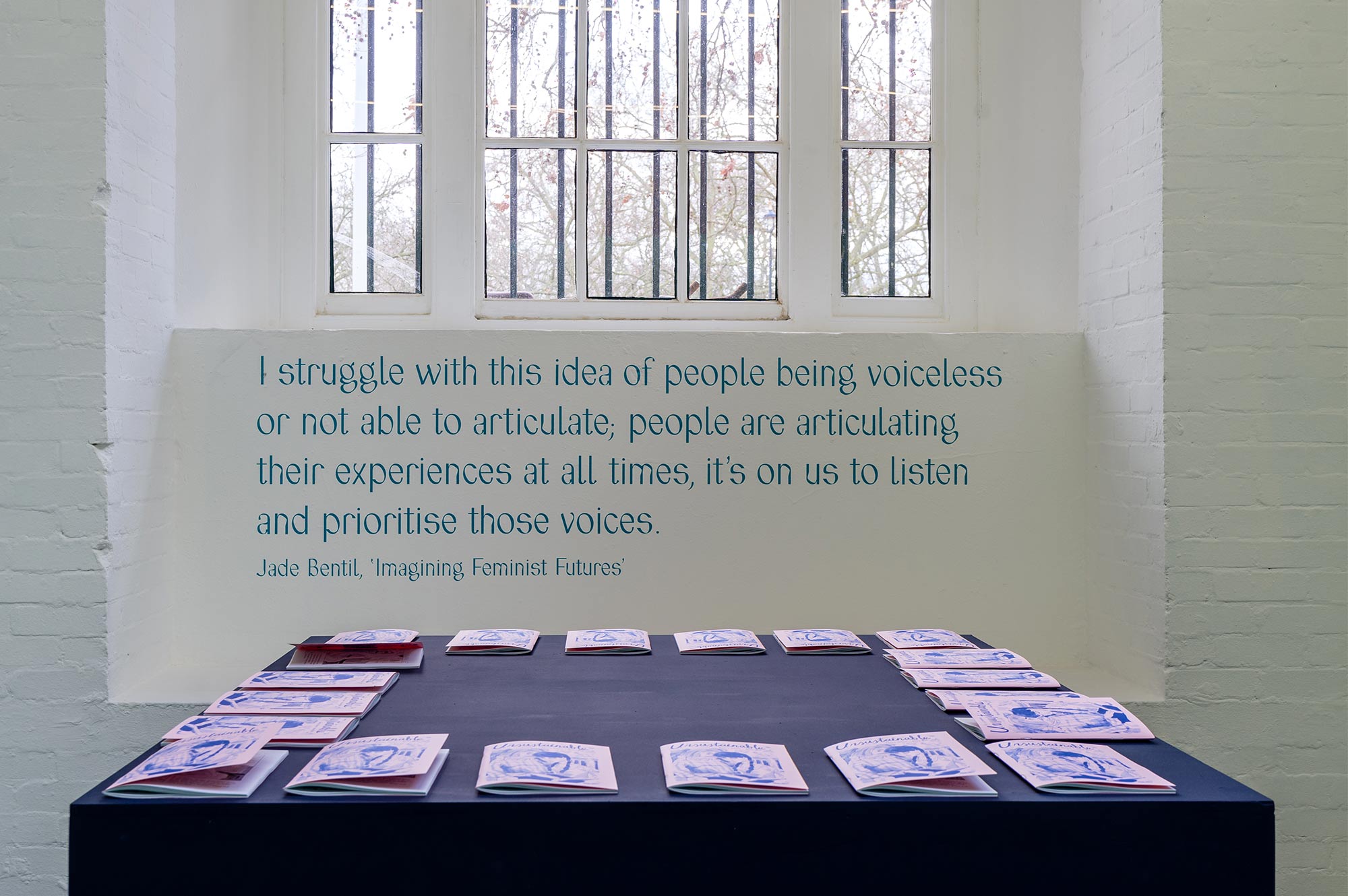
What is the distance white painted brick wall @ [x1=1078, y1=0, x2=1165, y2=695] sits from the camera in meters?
2.64

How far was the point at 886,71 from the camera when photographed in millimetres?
3244

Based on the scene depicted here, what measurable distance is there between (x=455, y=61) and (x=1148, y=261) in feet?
6.97

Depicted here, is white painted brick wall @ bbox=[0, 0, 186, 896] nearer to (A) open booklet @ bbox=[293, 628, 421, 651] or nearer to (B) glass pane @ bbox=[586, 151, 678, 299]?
(A) open booklet @ bbox=[293, 628, 421, 651]

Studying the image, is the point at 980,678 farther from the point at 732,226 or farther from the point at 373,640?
the point at 732,226

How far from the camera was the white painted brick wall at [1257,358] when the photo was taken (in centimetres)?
259

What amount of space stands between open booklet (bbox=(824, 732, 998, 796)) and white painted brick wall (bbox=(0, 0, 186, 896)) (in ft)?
6.27

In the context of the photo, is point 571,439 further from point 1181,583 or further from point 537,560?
point 1181,583

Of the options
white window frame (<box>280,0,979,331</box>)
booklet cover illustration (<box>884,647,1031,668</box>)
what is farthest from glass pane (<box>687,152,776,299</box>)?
booklet cover illustration (<box>884,647,1031,668</box>)

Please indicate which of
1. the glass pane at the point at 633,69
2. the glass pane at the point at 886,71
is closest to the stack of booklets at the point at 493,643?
the glass pane at the point at 633,69

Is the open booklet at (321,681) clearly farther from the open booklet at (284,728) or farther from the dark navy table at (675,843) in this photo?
the dark navy table at (675,843)

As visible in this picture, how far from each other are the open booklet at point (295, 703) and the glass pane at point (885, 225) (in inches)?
83.8

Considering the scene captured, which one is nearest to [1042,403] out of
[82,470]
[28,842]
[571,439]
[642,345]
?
[642,345]

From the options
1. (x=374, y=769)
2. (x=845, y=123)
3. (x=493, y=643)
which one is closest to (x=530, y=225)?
(x=845, y=123)

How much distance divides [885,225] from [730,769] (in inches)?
91.6
